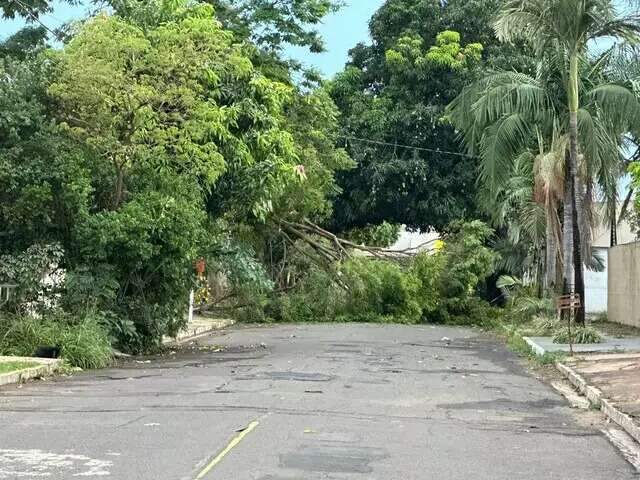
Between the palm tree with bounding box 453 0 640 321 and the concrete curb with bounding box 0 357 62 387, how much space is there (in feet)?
43.9

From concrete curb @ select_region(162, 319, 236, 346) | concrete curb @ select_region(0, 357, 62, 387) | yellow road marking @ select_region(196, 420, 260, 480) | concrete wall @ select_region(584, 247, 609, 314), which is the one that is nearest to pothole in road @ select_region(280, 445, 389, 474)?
yellow road marking @ select_region(196, 420, 260, 480)

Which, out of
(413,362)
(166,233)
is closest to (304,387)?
(413,362)

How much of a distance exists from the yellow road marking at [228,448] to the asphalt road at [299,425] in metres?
0.02

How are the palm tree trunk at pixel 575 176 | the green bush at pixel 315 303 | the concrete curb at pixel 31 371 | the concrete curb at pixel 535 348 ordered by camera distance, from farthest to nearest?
the green bush at pixel 315 303 < the palm tree trunk at pixel 575 176 < the concrete curb at pixel 535 348 < the concrete curb at pixel 31 371

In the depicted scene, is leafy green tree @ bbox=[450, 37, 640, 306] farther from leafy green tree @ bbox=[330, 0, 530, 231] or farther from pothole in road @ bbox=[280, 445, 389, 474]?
pothole in road @ bbox=[280, 445, 389, 474]

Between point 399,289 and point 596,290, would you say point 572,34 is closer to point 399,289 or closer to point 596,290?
point 399,289

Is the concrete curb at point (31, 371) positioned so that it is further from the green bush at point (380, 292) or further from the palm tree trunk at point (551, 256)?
the green bush at point (380, 292)

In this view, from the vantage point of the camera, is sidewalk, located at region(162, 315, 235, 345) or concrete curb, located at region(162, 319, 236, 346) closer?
concrete curb, located at region(162, 319, 236, 346)

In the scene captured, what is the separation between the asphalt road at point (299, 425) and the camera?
793 centimetres

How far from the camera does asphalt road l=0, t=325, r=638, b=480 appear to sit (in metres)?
7.93

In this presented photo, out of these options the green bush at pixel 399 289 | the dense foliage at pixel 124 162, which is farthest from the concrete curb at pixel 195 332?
the green bush at pixel 399 289

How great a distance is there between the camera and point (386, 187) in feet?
132

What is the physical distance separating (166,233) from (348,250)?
18759mm

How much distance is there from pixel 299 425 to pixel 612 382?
21.1ft
